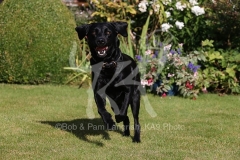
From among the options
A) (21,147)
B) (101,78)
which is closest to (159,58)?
(101,78)

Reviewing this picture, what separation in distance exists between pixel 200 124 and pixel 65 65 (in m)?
4.37

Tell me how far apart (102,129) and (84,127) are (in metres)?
0.29

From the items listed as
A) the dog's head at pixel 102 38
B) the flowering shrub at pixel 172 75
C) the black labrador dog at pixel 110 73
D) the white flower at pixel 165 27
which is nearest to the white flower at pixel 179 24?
the white flower at pixel 165 27

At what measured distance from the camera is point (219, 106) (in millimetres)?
9766

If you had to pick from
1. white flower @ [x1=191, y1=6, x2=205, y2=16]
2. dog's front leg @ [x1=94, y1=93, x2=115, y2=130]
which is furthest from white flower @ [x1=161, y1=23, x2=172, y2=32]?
dog's front leg @ [x1=94, y1=93, x2=115, y2=130]

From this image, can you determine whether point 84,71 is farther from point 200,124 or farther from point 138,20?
point 200,124

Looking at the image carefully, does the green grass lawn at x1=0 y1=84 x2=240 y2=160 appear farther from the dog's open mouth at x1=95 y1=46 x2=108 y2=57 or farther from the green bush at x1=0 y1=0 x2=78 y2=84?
the dog's open mouth at x1=95 y1=46 x2=108 y2=57

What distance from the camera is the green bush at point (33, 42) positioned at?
1132 cm

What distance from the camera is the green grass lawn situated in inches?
236

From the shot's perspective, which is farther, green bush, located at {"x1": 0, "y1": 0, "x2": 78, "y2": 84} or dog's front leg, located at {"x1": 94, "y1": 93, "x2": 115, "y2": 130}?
green bush, located at {"x1": 0, "y1": 0, "x2": 78, "y2": 84}

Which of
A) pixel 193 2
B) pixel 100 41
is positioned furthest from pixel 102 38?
pixel 193 2

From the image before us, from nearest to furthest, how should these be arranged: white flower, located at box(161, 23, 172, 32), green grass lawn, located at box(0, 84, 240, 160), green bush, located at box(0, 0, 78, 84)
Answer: green grass lawn, located at box(0, 84, 240, 160)
green bush, located at box(0, 0, 78, 84)
white flower, located at box(161, 23, 172, 32)

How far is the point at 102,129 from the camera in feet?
24.5

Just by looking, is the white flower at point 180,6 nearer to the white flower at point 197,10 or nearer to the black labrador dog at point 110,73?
the white flower at point 197,10
